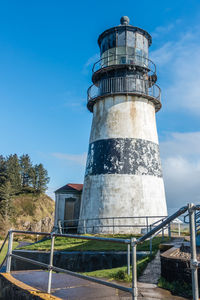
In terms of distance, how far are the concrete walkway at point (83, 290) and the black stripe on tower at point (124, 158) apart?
11932 millimetres

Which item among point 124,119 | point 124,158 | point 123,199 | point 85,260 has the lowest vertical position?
point 85,260

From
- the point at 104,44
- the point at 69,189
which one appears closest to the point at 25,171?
the point at 69,189

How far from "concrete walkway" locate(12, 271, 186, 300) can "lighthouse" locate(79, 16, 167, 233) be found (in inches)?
391

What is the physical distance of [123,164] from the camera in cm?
1761

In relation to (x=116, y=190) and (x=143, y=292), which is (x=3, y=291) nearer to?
(x=143, y=292)

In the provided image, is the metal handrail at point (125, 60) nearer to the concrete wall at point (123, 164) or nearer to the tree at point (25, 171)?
the concrete wall at point (123, 164)

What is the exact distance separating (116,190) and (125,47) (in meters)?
10.5

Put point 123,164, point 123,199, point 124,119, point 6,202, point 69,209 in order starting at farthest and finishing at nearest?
1. point 6,202
2. point 69,209
3. point 124,119
4. point 123,164
5. point 123,199

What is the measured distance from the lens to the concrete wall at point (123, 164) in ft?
56.2

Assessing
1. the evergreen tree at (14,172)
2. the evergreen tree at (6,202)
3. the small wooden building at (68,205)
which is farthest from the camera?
the evergreen tree at (14,172)

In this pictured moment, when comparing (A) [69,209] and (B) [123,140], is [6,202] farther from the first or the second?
(B) [123,140]

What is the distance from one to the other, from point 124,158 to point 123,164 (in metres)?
0.40

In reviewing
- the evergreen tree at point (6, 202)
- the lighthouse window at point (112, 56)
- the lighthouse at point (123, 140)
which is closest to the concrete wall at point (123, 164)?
the lighthouse at point (123, 140)

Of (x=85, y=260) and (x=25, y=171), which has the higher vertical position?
(x=25, y=171)
